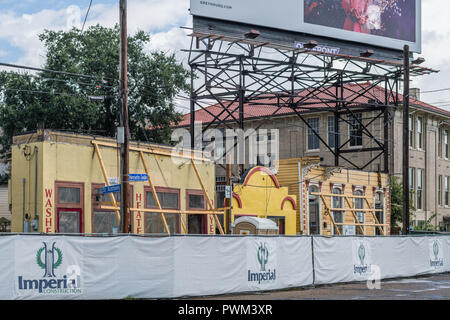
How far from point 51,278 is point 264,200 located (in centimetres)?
1789

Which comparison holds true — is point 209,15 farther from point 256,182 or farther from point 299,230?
point 299,230

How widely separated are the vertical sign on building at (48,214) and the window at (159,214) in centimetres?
466

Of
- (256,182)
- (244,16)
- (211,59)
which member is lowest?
(256,182)

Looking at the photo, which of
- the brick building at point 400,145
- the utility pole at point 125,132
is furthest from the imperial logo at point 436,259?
the brick building at point 400,145

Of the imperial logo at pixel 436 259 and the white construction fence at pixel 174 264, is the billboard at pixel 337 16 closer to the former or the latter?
the imperial logo at pixel 436 259

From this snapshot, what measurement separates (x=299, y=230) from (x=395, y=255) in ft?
31.1

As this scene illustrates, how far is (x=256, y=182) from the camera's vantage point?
32000mm

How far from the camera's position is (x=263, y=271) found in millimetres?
19938

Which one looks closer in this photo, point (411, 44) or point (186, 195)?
point (186, 195)

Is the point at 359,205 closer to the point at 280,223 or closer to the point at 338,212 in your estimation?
the point at 338,212

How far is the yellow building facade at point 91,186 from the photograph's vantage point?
73.2 ft

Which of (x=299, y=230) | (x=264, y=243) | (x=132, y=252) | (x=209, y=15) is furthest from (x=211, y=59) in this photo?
(x=132, y=252)

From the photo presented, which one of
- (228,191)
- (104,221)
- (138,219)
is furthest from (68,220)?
(228,191)

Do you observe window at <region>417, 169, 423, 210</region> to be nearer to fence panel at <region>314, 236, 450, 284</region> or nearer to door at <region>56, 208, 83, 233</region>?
fence panel at <region>314, 236, 450, 284</region>
